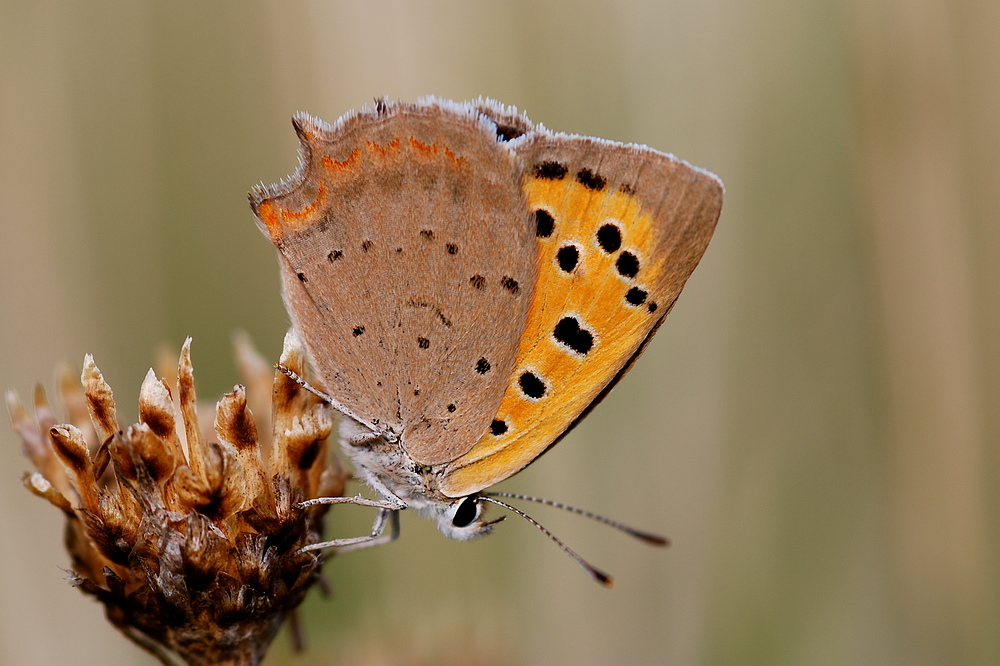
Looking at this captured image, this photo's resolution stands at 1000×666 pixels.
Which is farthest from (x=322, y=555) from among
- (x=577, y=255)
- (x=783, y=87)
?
(x=783, y=87)

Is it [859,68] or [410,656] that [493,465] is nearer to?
[410,656]

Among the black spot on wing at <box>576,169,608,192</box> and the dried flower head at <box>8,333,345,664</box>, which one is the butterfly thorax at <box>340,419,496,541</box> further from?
the black spot on wing at <box>576,169,608,192</box>

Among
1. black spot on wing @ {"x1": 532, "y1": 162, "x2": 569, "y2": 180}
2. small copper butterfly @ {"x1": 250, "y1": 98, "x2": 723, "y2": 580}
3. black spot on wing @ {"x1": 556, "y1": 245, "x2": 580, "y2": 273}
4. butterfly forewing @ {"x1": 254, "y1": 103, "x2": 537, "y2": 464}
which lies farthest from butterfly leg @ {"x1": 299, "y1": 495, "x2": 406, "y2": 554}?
Answer: black spot on wing @ {"x1": 532, "y1": 162, "x2": 569, "y2": 180}

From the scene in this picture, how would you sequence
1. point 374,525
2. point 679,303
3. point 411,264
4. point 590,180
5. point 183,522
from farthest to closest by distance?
point 679,303 → point 374,525 → point 411,264 → point 590,180 → point 183,522

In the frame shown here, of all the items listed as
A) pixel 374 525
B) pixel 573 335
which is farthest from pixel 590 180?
pixel 374 525

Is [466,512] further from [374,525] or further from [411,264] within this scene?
[411,264]

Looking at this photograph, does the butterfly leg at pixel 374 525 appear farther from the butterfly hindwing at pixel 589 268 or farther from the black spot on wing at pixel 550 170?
the black spot on wing at pixel 550 170
